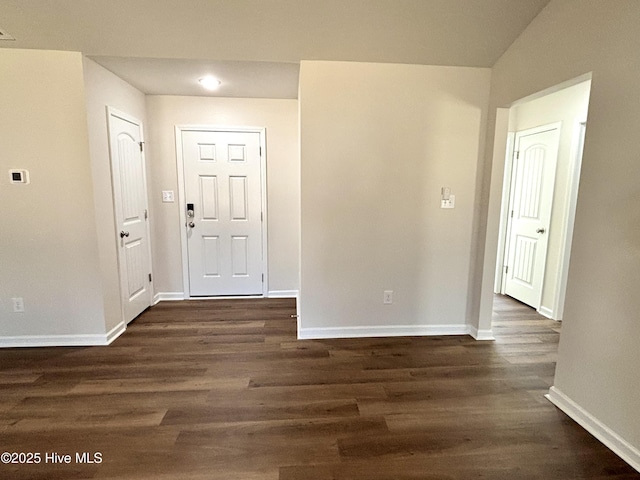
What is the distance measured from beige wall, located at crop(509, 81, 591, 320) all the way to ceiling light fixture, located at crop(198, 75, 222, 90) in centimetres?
330

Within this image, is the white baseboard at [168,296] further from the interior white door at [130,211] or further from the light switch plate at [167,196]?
the light switch plate at [167,196]

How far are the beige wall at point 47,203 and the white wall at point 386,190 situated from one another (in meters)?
1.77

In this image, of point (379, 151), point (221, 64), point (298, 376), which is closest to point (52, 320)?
point (298, 376)

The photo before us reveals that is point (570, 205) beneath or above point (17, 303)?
above

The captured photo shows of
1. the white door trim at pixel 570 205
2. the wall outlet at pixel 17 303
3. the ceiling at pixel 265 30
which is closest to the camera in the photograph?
the ceiling at pixel 265 30

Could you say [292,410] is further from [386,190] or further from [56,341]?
[56,341]

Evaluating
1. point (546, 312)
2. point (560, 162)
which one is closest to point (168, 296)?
point (546, 312)

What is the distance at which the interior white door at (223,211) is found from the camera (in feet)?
12.1

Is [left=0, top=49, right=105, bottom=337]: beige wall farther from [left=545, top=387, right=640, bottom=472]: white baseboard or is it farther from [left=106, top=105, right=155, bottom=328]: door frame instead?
[left=545, top=387, right=640, bottom=472]: white baseboard

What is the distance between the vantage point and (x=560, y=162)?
3.33m

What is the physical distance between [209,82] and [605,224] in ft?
10.8

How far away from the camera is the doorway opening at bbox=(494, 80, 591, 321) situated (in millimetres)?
3229

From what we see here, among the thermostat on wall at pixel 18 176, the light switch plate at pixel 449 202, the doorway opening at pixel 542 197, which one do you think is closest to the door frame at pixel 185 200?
the thermostat on wall at pixel 18 176

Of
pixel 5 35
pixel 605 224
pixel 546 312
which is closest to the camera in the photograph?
pixel 605 224
